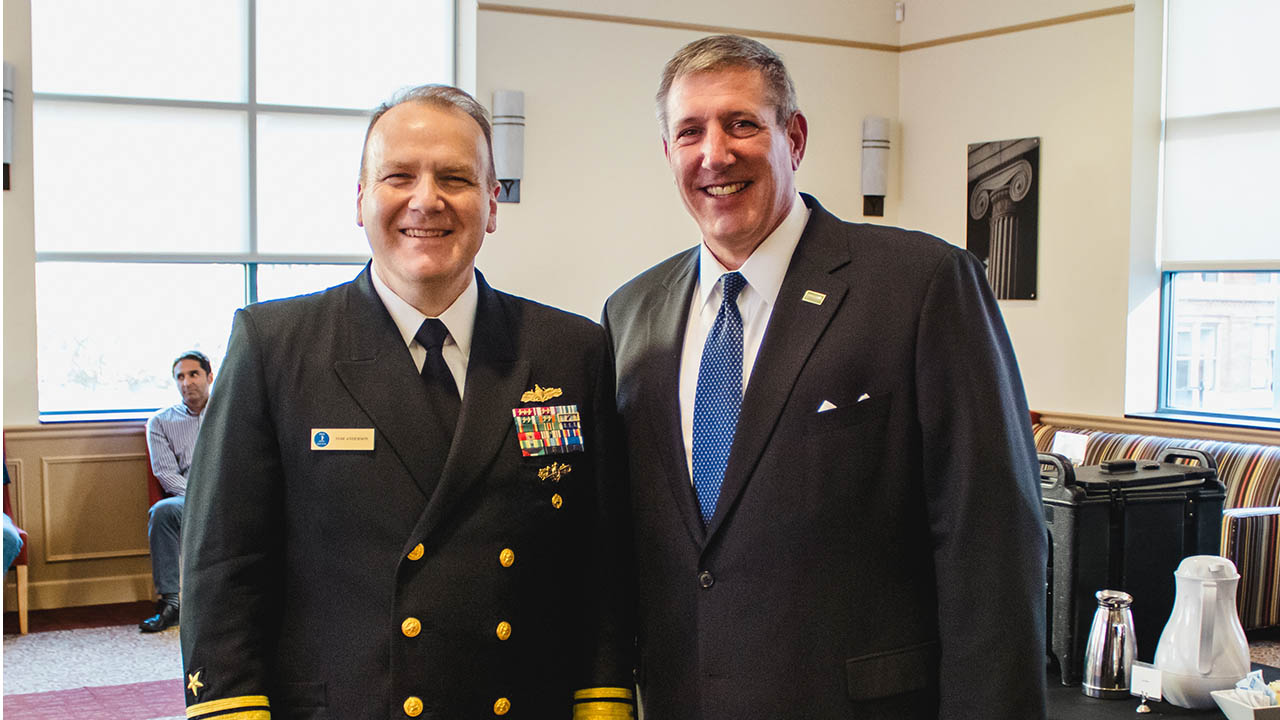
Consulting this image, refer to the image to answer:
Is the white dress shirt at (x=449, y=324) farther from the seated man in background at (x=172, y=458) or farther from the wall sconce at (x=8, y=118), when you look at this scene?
the wall sconce at (x=8, y=118)

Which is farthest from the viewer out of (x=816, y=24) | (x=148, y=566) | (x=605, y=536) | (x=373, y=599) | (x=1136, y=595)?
(x=816, y=24)

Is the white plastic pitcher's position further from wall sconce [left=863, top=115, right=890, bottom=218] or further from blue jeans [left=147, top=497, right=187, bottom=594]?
wall sconce [left=863, top=115, right=890, bottom=218]

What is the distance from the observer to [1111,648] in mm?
2232

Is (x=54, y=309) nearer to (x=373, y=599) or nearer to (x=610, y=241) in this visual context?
(x=610, y=241)

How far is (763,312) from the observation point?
1876 millimetres

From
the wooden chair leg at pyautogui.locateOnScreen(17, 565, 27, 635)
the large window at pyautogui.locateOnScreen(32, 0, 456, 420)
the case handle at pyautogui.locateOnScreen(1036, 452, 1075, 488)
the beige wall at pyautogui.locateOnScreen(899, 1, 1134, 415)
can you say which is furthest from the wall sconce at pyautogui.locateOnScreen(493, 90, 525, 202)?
the case handle at pyautogui.locateOnScreen(1036, 452, 1075, 488)

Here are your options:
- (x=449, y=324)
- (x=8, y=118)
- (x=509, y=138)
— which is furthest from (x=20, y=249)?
(x=449, y=324)

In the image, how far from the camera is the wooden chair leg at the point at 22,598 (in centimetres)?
579

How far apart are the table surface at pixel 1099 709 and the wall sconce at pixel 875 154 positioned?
18.9 ft

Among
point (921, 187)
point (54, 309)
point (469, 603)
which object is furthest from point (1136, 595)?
point (54, 309)

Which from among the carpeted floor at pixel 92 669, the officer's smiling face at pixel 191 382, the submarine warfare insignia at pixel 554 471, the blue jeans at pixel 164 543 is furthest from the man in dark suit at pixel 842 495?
the officer's smiling face at pixel 191 382

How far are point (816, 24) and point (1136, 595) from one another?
5.91 meters

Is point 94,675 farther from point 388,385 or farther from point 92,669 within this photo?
point 388,385

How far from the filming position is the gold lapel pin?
175 centimetres
